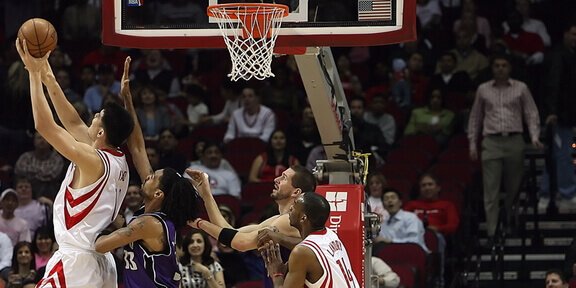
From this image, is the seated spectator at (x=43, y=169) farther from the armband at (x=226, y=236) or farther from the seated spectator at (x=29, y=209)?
the armband at (x=226, y=236)

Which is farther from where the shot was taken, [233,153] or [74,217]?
[233,153]

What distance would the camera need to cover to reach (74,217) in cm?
787

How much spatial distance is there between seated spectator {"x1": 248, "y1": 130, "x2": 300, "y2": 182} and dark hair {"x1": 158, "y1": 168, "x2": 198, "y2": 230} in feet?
18.4

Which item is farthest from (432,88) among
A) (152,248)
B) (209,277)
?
(152,248)

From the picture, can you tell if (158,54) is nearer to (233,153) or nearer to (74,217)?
(233,153)

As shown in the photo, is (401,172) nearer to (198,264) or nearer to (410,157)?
(410,157)

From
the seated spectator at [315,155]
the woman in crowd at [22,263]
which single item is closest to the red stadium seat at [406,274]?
the seated spectator at [315,155]

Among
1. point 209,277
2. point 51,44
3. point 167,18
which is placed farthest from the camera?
point 209,277

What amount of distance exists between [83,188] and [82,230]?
0.26 metres

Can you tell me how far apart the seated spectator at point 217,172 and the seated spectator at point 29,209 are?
155cm

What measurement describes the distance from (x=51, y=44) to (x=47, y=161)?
618cm

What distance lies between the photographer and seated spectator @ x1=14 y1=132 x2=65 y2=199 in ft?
45.1

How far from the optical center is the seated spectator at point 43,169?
13.7 m

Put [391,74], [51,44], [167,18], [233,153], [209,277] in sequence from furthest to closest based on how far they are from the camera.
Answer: [391,74] → [233,153] → [209,277] → [167,18] → [51,44]
